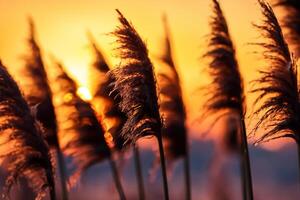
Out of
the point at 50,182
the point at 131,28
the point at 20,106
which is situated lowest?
the point at 50,182

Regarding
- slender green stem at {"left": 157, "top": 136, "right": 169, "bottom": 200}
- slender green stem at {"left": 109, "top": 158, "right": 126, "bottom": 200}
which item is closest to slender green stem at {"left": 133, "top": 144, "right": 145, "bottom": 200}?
slender green stem at {"left": 109, "top": 158, "right": 126, "bottom": 200}

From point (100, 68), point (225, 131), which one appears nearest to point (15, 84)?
point (100, 68)

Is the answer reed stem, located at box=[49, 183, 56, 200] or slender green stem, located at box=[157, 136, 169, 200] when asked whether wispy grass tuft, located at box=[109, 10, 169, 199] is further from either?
reed stem, located at box=[49, 183, 56, 200]

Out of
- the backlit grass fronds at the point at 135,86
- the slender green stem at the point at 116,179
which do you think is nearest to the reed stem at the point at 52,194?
the backlit grass fronds at the point at 135,86

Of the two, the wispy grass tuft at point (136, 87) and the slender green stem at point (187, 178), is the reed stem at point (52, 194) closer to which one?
the wispy grass tuft at point (136, 87)

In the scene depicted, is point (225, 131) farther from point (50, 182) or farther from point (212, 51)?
point (50, 182)

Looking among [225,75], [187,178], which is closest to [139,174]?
[187,178]
